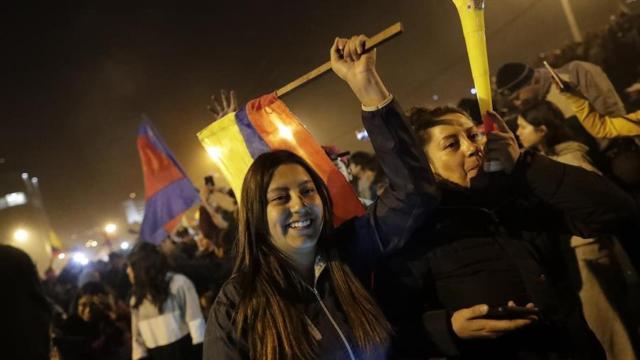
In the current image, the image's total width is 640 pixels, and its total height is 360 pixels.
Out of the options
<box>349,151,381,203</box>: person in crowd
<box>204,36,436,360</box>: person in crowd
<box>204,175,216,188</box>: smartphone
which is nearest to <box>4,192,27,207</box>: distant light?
<box>204,175,216,188</box>: smartphone

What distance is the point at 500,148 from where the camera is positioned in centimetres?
237

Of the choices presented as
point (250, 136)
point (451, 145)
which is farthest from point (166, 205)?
point (451, 145)

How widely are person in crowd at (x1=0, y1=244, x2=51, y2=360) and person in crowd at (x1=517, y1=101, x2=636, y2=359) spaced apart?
403 cm

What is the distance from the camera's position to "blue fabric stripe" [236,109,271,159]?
3.35 m

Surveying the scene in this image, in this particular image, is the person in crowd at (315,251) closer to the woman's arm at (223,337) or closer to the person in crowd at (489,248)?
the woman's arm at (223,337)

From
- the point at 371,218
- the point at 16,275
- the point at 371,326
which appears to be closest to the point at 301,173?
the point at 371,218

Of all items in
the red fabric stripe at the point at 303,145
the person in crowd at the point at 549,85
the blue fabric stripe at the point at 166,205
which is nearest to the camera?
the red fabric stripe at the point at 303,145

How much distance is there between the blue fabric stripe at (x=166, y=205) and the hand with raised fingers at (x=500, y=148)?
4884 millimetres

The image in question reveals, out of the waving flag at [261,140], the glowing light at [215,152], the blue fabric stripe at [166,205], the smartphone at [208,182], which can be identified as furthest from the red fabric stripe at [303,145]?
the smartphone at [208,182]

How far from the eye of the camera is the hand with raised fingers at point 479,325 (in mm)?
1900

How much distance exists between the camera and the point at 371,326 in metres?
2.06

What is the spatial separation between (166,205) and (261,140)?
3.66m

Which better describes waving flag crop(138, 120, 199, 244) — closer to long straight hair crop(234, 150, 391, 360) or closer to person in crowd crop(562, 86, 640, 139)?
long straight hair crop(234, 150, 391, 360)

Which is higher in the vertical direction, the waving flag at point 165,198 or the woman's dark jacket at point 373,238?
the waving flag at point 165,198
